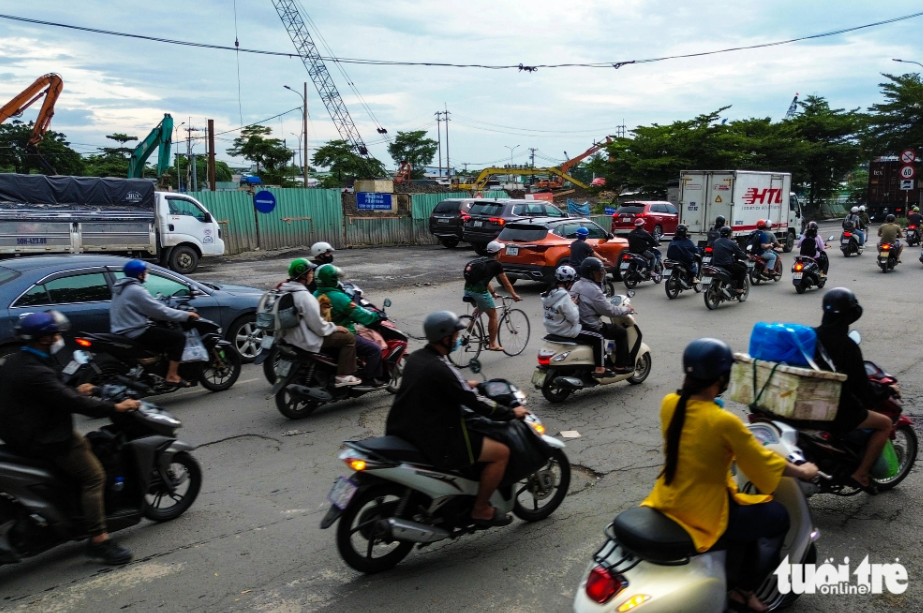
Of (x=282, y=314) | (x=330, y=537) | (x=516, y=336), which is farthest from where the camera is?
(x=516, y=336)

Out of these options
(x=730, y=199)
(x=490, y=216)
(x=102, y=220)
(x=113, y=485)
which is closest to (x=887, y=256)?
(x=730, y=199)

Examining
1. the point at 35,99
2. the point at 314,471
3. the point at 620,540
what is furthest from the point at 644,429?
the point at 35,99

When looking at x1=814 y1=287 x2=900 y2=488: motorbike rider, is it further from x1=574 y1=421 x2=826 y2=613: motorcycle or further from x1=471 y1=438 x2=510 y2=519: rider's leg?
x1=471 y1=438 x2=510 y2=519: rider's leg

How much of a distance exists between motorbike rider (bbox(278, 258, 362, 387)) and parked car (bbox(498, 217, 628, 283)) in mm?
8406

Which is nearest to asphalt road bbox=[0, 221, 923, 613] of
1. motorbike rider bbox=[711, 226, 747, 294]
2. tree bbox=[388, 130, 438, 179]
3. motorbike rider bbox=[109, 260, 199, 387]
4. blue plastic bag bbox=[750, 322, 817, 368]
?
motorbike rider bbox=[109, 260, 199, 387]

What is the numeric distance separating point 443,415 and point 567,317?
3.59m

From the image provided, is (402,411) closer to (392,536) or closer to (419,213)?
(392,536)

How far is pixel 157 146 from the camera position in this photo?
28.1m

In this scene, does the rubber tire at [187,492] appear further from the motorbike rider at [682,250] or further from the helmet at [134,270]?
the motorbike rider at [682,250]

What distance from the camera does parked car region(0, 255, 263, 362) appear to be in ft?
25.1

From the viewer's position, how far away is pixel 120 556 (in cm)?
434

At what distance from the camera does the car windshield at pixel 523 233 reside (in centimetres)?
1611

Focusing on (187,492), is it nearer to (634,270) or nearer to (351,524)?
(351,524)

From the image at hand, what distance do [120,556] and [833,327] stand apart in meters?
4.58
